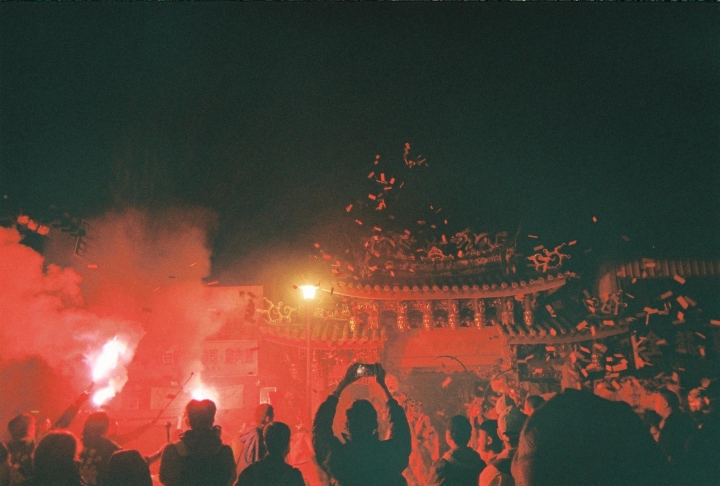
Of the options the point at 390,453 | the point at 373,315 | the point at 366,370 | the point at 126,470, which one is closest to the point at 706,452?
the point at 390,453

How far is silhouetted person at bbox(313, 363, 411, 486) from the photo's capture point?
14.2ft

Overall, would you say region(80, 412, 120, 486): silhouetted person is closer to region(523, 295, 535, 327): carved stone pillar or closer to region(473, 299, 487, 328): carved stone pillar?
region(473, 299, 487, 328): carved stone pillar

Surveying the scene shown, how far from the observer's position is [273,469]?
4.14 meters

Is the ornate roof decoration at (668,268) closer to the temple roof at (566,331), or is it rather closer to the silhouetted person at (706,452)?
the temple roof at (566,331)

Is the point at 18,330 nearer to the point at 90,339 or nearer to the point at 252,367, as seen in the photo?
the point at 90,339

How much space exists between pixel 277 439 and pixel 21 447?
280cm

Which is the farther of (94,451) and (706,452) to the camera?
(706,452)

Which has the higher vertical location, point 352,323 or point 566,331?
point 352,323

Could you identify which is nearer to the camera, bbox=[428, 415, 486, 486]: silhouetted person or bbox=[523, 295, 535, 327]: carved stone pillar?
bbox=[428, 415, 486, 486]: silhouetted person

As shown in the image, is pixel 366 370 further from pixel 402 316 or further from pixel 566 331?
pixel 566 331

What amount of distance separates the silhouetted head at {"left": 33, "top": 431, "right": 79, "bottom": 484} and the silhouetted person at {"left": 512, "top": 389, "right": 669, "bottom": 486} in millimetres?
3753

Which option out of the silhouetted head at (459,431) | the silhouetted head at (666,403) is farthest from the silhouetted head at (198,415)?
the silhouetted head at (666,403)

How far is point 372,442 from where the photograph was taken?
4457mm

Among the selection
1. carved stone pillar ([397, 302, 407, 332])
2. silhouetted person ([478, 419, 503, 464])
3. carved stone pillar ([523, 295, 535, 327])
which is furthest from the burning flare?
carved stone pillar ([523, 295, 535, 327])
